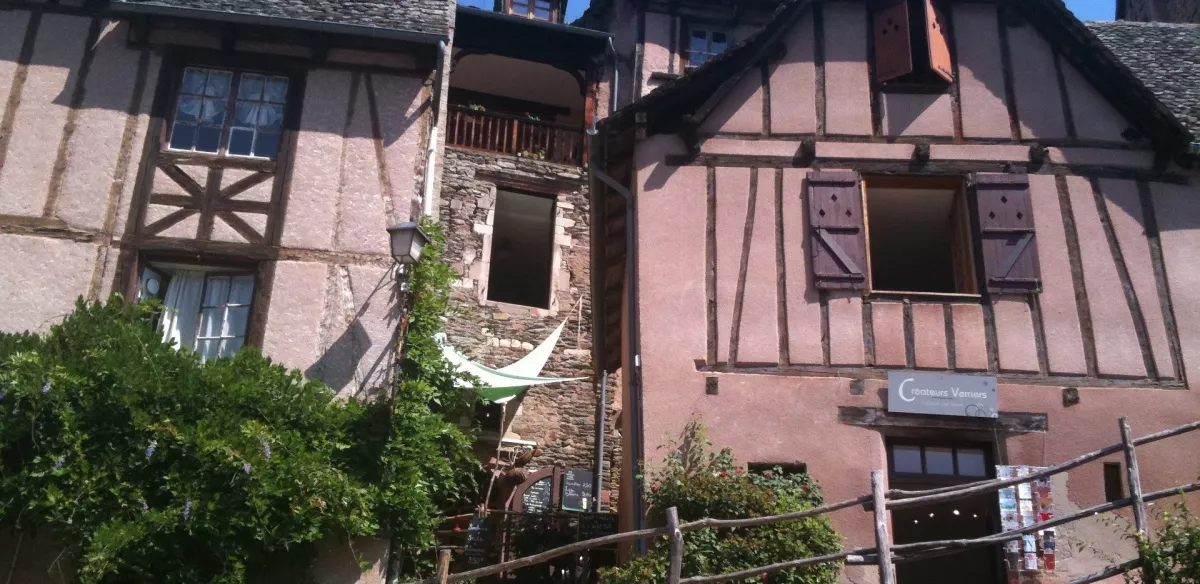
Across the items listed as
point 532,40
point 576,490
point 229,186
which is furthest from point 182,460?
point 532,40

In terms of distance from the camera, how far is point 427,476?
7145mm

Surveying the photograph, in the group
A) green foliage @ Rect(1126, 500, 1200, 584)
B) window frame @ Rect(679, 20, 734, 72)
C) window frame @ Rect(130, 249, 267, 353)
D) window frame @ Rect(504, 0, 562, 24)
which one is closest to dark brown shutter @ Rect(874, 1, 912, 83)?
green foliage @ Rect(1126, 500, 1200, 584)

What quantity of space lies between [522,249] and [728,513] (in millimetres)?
10329

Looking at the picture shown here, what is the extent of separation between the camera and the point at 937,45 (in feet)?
26.1

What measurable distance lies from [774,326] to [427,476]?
2716 mm

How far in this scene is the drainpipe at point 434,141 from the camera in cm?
816

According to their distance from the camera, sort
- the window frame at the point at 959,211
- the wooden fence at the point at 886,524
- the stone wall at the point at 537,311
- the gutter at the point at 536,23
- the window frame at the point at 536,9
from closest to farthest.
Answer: the wooden fence at the point at 886,524
the window frame at the point at 959,211
the stone wall at the point at 537,311
the gutter at the point at 536,23
the window frame at the point at 536,9

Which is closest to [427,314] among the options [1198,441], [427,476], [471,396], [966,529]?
[471,396]

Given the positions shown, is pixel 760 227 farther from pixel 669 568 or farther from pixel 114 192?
pixel 114 192

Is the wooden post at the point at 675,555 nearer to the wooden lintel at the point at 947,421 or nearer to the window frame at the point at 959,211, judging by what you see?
the wooden lintel at the point at 947,421

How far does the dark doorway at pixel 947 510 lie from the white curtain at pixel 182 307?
5382 millimetres

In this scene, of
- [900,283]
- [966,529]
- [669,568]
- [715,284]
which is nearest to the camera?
[669,568]

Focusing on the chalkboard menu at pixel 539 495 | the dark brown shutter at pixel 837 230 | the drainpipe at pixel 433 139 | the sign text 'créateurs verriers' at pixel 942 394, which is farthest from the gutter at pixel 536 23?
the sign text 'créateurs verriers' at pixel 942 394

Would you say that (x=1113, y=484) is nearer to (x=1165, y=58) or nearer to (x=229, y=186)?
(x=1165, y=58)
